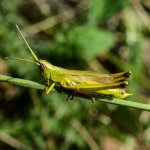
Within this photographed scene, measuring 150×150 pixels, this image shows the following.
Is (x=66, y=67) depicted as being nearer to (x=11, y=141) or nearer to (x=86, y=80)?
(x=86, y=80)

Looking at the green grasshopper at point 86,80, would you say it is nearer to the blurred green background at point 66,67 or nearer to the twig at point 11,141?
the blurred green background at point 66,67

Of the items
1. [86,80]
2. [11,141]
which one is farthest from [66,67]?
[11,141]

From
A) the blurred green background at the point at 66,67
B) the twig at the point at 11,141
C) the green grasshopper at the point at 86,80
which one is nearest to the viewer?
the green grasshopper at the point at 86,80

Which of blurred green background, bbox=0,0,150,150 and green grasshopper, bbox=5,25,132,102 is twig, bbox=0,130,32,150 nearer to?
blurred green background, bbox=0,0,150,150

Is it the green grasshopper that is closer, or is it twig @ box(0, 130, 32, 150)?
the green grasshopper

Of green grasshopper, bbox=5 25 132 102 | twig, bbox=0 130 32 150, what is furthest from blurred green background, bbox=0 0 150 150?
green grasshopper, bbox=5 25 132 102

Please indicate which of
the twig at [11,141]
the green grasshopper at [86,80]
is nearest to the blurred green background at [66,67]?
the twig at [11,141]
